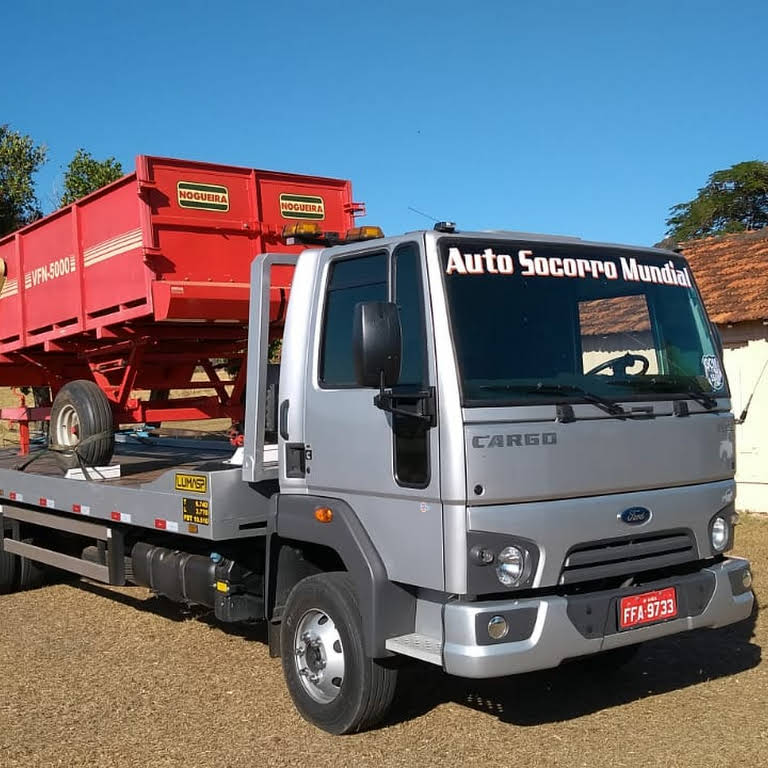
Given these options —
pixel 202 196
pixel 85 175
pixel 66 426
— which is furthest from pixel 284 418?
pixel 85 175

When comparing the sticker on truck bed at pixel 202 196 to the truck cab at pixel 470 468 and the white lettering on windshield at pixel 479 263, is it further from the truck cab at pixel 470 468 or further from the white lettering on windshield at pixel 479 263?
the white lettering on windshield at pixel 479 263

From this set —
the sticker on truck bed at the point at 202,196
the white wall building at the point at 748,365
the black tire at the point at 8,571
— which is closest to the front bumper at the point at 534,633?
the sticker on truck bed at the point at 202,196

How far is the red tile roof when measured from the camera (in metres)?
11.5

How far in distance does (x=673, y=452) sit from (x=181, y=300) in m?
3.61

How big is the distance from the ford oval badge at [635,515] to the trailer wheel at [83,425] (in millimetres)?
4118

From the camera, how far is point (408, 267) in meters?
4.58

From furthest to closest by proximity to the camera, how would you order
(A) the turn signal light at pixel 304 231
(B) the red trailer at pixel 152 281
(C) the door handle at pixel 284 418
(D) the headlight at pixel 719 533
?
(B) the red trailer at pixel 152 281 → (A) the turn signal light at pixel 304 231 → (C) the door handle at pixel 284 418 → (D) the headlight at pixel 719 533

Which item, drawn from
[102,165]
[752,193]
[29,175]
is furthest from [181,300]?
[752,193]

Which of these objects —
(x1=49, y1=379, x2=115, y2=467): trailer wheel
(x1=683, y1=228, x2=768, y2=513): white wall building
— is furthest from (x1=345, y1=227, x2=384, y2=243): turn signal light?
(x1=683, y1=228, x2=768, y2=513): white wall building

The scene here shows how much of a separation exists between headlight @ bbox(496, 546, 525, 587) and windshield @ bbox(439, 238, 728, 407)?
26.2 inches

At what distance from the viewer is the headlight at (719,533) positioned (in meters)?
5.00

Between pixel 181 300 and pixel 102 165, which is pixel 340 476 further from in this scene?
pixel 102 165

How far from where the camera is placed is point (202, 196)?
23.3 feet

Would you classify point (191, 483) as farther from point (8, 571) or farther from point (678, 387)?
point (8, 571)
